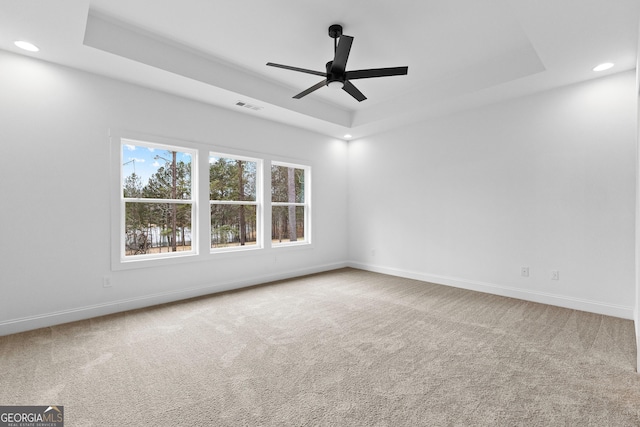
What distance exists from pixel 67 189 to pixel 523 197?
5.48 metres

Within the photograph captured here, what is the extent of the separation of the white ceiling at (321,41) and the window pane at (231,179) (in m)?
0.88

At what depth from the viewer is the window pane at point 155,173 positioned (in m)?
3.80

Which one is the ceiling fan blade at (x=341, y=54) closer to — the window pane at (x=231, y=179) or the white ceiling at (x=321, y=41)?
the white ceiling at (x=321, y=41)

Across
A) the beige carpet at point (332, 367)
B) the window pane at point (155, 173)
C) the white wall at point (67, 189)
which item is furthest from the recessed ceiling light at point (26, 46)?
the beige carpet at point (332, 367)

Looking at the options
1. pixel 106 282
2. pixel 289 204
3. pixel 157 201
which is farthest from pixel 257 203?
pixel 106 282

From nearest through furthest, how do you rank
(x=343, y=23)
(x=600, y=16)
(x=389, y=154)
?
(x=600, y=16) < (x=343, y=23) < (x=389, y=154)

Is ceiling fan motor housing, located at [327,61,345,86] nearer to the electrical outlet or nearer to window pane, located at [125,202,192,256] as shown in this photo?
window pane, located at [125,202,192,256]

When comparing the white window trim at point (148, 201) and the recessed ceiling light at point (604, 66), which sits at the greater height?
the recessed ceiling light at point (604, 66)

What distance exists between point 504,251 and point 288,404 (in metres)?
3.69

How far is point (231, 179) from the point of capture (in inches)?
188

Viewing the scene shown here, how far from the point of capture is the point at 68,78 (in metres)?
3.25

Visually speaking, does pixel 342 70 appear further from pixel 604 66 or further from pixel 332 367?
pixel 604 66

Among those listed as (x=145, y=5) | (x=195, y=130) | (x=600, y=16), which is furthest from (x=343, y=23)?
Result: (x=195, y=130)

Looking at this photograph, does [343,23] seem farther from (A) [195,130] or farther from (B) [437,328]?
(B) [437,328]
